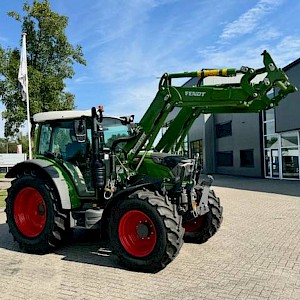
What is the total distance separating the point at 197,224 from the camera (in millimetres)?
7262

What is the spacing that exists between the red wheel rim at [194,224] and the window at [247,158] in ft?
69.8

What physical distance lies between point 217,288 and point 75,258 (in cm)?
256

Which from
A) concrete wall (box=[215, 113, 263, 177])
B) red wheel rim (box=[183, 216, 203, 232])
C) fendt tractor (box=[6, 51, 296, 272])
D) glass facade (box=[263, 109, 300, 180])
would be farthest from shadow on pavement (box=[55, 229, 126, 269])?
concrete wall (box=[215, 113, 263, 177])

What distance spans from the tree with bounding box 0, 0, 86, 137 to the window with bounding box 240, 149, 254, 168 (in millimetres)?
15051

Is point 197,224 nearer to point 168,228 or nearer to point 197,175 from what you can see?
point 197,175

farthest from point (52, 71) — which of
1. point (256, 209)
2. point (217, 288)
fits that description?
point (217, 288)

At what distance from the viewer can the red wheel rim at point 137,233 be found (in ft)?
18.3

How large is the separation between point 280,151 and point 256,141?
9.95 feet

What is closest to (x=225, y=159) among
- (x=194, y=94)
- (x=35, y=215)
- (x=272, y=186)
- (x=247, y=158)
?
(x=247, y=158)

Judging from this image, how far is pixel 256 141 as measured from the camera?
88.2 ft

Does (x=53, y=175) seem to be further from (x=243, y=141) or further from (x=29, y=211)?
(x=243, y=141)

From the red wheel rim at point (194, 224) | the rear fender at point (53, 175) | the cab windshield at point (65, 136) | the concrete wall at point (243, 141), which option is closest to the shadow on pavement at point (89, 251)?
the rear fender at point (53, 175)

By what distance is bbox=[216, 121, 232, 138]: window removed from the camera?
31266 mm

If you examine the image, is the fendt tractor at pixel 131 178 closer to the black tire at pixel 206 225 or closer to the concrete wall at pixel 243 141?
the black tire at pixel 206 225
